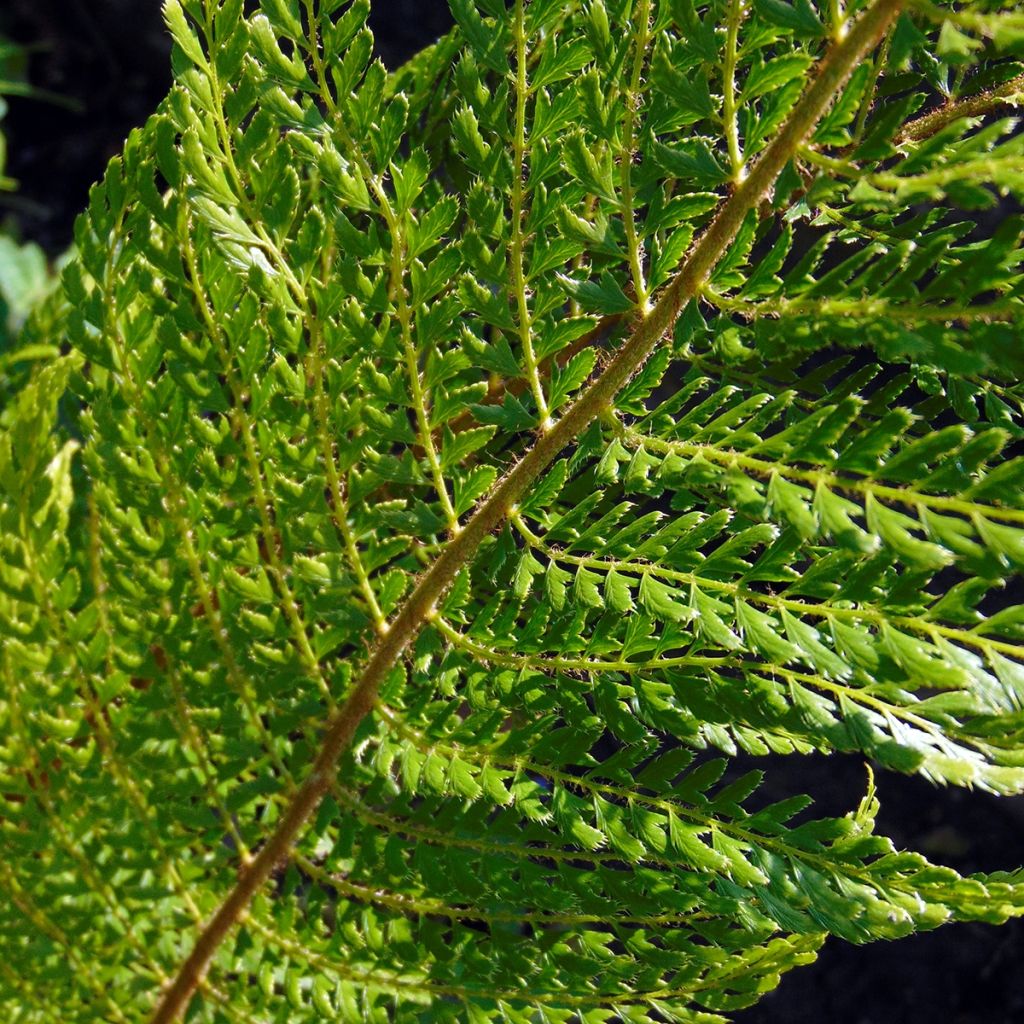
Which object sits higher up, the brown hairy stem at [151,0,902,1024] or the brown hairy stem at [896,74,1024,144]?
the brown hairy stem at [896,74,1024,144]

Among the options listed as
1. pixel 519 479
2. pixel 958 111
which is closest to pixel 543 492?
pixel 519 479

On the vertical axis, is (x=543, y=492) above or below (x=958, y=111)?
below

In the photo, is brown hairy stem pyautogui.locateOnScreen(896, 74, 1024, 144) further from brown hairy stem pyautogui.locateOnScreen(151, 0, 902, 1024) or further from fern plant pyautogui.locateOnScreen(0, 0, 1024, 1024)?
brown hairy stem pyautogui.locateOnScreen(151, 0, 902, 1024)

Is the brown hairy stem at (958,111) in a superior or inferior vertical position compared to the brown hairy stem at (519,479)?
superior

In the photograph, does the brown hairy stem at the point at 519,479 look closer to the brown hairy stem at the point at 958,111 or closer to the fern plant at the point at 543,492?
the fern plant at the point at 543,492

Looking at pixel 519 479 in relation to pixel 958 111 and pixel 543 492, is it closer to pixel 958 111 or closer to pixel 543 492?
pixel 543 492

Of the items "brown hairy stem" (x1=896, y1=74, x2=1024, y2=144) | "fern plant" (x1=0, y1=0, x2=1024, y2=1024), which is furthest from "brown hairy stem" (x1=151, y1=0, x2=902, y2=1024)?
"brown hairy stem" (x1=896, y1=74, x2=1024, y2=144)

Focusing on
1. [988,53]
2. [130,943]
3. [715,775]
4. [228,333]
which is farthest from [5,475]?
[988,53]

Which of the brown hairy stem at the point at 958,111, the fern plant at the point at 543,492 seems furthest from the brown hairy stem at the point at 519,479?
the brown hairy stem at the point at 958,111
